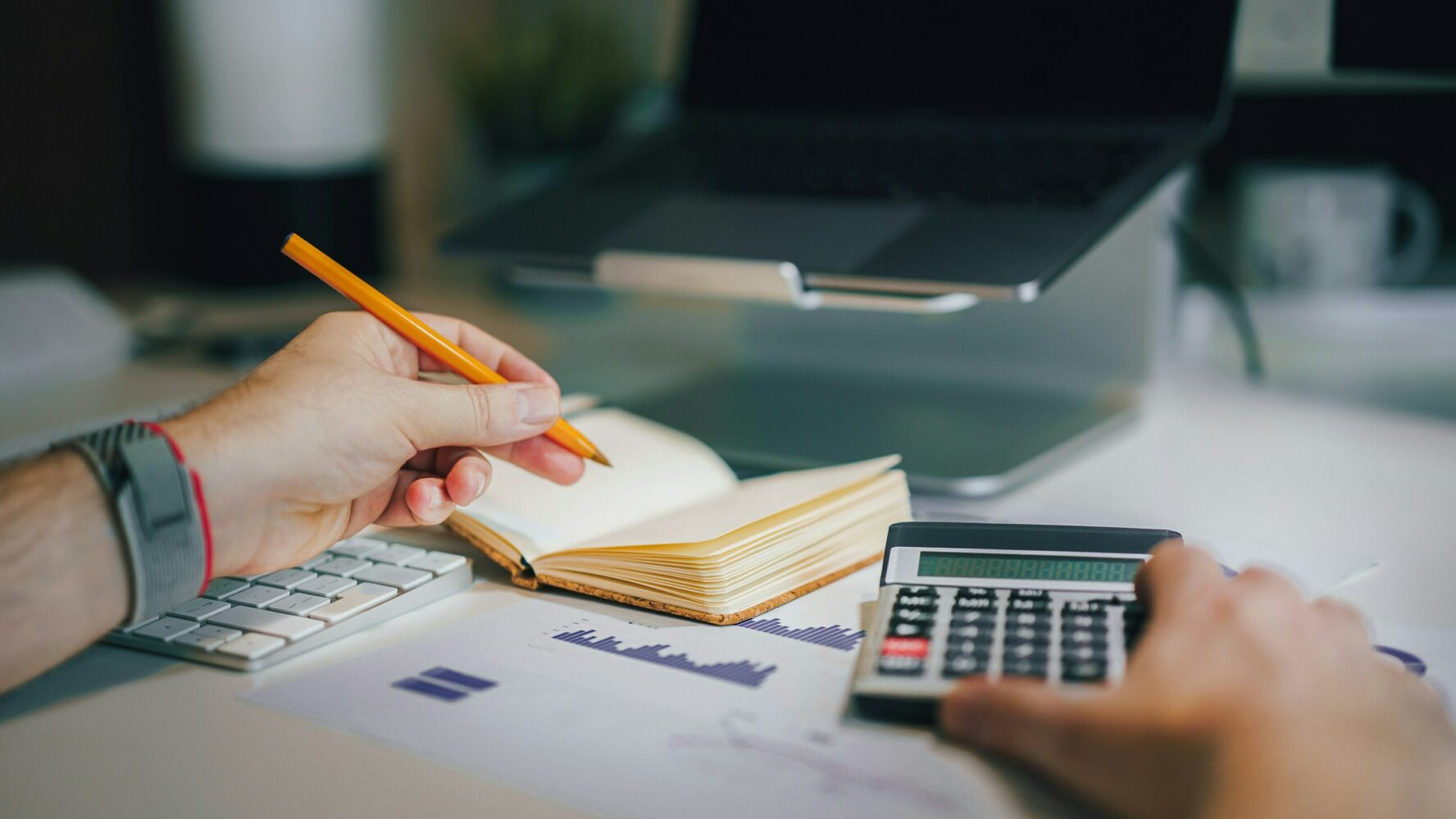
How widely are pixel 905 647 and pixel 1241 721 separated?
130 mm

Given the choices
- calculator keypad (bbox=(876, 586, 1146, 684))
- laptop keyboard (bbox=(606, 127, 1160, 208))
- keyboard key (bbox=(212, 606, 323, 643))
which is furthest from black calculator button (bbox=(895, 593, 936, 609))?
laptop keyboard (bbox=(606, 127, 1160, 208))

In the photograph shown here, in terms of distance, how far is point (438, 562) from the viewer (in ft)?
2.01

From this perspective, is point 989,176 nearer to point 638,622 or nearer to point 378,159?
point 638,622

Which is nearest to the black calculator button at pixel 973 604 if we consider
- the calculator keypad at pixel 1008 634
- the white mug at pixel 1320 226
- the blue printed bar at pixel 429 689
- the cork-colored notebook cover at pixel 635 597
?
the calculator keypad at pixel 1008 634

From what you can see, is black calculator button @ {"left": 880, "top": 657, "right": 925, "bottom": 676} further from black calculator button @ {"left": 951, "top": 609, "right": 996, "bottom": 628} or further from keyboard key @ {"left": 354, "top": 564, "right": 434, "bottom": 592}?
keyboard key @ {"left": 354, "top": 564, "right": 434, "bottom": 592}

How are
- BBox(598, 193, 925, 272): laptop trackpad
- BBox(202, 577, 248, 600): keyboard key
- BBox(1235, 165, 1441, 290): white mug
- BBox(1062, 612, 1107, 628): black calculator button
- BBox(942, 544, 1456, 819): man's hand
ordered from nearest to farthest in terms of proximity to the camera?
BBox(942, 544, 1456, 819): man's hand < BBox(1062, 612, 1107, 628): black calculator button < BBox(202, 577, 248, 600): keyboard key < BBox(598, 193, 925, 272): laptop trackpad < BBox(1235, 165, 1441, 290): white mug

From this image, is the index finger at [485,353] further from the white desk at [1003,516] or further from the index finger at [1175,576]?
the index finger at [1175,576]

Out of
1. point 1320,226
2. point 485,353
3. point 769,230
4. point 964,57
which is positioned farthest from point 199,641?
point 1320,226

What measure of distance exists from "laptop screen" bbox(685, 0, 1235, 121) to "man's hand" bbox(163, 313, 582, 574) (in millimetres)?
490

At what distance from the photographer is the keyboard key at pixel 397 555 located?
618mm

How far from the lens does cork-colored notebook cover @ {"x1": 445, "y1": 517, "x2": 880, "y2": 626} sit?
564mm

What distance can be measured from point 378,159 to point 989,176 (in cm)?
81

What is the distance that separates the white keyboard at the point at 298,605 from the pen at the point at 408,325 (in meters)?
0.09

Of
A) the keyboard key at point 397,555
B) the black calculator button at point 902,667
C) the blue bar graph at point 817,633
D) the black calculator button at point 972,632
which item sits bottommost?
the blue bar graph at point 817,633
